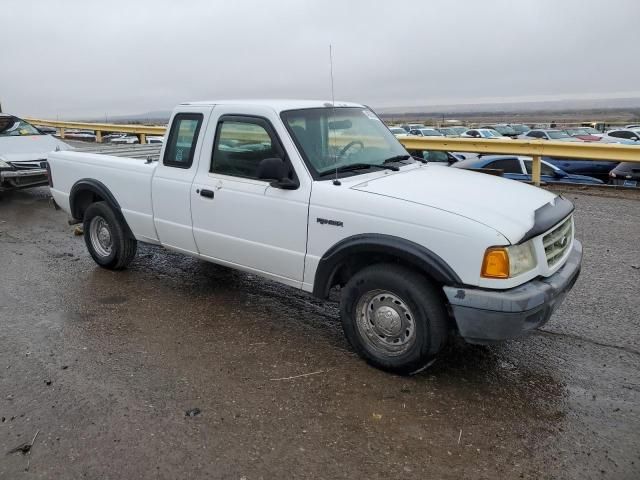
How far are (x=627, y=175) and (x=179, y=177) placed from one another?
9.42 metres

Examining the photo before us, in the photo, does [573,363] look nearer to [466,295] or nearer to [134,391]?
[466,295]

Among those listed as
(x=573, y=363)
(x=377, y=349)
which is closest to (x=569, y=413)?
(x=573, y=363)

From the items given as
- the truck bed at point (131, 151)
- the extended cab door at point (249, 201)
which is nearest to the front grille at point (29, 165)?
the truck bed at point (131, 151)

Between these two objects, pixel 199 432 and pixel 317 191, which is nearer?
pixel 199 432

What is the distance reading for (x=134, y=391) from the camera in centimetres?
371

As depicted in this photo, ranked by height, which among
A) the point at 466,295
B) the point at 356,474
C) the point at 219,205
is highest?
the point at 219,205

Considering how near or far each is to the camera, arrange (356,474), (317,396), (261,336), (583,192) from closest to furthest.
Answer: (356,474), (317,396), (261,336), (583,192)

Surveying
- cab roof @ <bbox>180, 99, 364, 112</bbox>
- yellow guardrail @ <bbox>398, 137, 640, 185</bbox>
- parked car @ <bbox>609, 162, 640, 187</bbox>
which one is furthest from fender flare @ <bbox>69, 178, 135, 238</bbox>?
parked car @ <bbox>609, 162, 640, 187</bbox>

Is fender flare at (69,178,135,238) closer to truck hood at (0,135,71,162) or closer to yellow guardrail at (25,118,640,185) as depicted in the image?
truck hood at (0,135,71,162)

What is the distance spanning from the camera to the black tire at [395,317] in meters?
3.59

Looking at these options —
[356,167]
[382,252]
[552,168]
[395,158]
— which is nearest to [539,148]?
[552,168]

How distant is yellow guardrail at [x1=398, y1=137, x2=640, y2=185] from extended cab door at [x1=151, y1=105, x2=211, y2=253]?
723 cm

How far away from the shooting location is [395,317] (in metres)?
3.77

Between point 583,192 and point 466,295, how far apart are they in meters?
7.83
